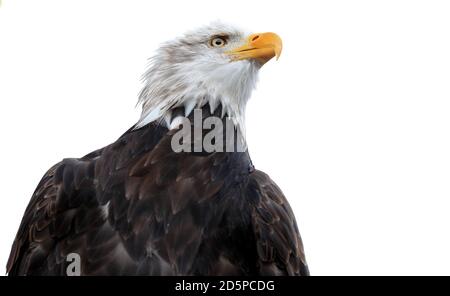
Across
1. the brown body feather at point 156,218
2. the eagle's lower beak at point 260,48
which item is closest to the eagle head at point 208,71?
the eagle's lower beak at point 260,48

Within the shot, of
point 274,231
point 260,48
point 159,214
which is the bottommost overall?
point 274,231

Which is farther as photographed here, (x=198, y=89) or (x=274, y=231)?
(x=198, y=89)

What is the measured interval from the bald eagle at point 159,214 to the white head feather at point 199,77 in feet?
0.50

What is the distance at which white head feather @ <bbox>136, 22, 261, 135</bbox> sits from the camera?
7.26 metres

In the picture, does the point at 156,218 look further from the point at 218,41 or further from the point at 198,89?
the point at 218,41

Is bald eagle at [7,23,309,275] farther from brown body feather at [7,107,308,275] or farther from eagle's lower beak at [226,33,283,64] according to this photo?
eagle's lower beak at [226,33,283,64]

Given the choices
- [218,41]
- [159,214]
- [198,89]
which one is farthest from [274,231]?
[218,41]

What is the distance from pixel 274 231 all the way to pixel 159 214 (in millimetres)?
777

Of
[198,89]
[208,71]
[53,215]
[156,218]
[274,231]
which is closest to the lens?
[156,218]

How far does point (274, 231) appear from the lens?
21.2 ft

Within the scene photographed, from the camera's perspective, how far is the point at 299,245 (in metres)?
6.70
